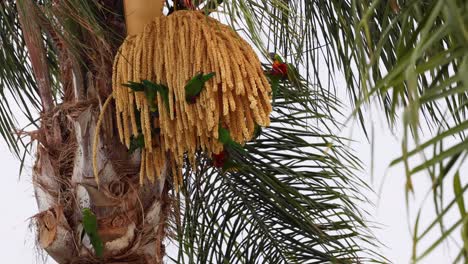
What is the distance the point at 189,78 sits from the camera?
2447mm

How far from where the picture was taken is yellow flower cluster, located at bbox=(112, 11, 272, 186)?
245cm

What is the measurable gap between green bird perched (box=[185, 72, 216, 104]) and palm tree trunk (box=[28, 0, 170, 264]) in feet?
1.78

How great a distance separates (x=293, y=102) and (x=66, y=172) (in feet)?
3.50

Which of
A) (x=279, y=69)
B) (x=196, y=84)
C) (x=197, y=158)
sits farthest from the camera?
(x=197, y=158)

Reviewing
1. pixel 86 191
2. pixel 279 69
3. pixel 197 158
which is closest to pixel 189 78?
pixel 279 69

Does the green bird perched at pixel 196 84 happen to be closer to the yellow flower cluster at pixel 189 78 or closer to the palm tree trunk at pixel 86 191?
the yellow flower cluster at pixel 189 78

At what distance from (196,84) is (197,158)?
1.13m

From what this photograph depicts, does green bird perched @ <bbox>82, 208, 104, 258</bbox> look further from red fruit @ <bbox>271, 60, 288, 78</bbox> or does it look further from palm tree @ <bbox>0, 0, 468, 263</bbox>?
red fruit @ <bbox>271, 60, 288, 78</bbox>

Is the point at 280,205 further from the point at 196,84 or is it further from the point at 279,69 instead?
the point at 196,84

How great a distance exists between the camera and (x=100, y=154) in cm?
294

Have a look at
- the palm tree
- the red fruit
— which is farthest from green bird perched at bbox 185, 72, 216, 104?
the red fruit

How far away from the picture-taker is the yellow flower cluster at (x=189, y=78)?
245 centimetres

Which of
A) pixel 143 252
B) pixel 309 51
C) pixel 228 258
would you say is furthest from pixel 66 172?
pixel 309 51

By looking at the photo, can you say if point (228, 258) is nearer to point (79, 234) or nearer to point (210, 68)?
point (79, 234)
